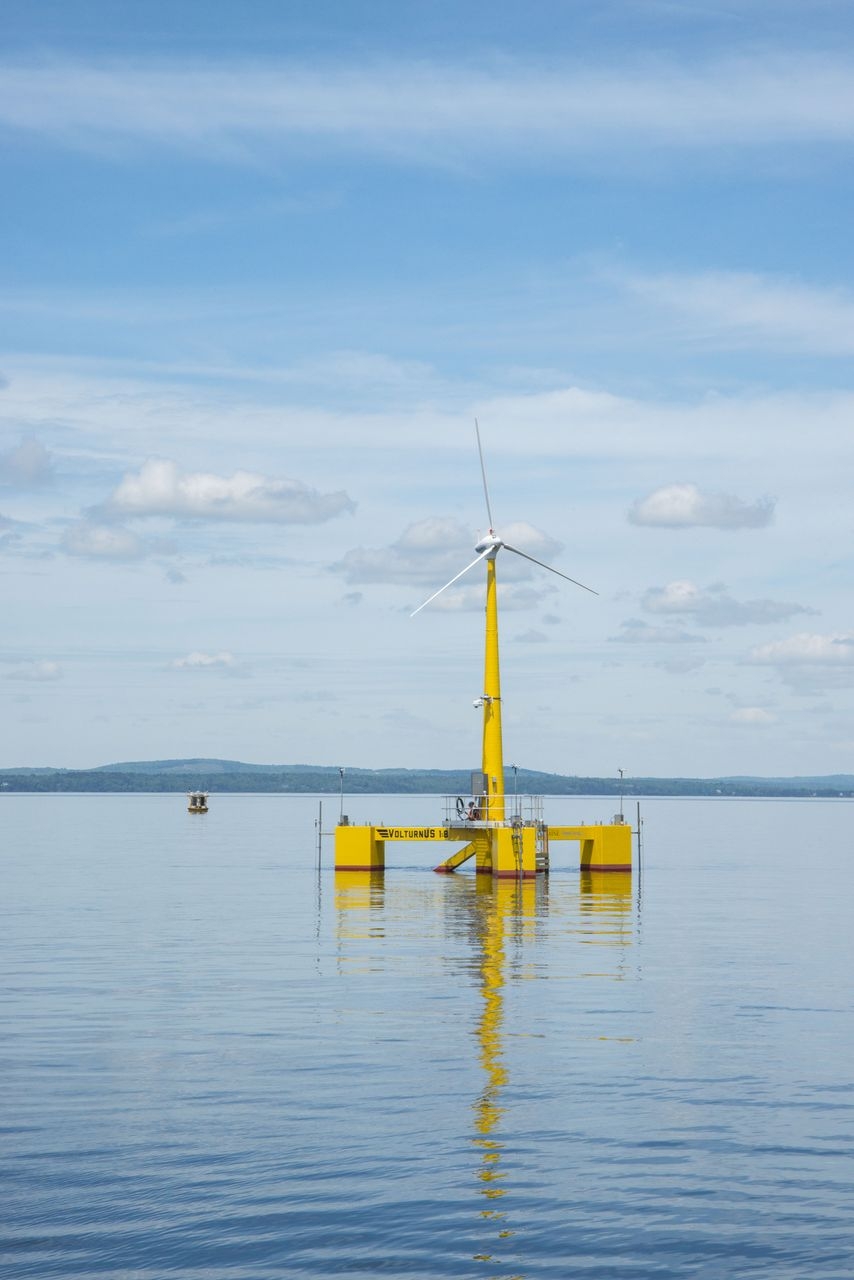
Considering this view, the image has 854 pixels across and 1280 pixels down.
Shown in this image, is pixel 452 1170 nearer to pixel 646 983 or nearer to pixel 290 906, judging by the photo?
pixel 646 983

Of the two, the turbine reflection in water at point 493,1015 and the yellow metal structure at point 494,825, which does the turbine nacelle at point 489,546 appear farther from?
the turbine reflection in water at point 493,1015

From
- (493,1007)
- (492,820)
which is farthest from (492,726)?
(493,1007)

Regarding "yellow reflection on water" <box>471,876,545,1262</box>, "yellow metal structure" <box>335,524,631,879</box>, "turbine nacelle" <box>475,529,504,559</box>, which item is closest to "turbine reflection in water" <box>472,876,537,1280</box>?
"yellow reflection on water" <box>471,876,545,1262</box>

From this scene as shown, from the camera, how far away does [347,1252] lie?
1984cm

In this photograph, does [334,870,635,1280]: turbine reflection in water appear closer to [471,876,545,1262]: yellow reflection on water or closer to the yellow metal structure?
[471,876,545,1262]: yellow reflection on water

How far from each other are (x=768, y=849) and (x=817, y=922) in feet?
Result: 297

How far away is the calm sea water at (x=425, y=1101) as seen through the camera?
66.4 feet

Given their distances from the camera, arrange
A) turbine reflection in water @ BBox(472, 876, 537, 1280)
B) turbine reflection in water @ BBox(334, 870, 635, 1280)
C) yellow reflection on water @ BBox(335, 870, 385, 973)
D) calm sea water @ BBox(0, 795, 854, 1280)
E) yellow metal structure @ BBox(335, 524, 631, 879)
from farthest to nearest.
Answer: yellow metal structure @ BBox(335, 524, 631, 879)
yellow reflection on water @ BBox(335, 870, 385, 973)
turbine reflection in water @ BBox(472, 876, 537, 1280)
turbine reflection in water @ BBox(334, 870, 635, 1280)
calm sea water @ BBox(0, 795, 854, 1280)

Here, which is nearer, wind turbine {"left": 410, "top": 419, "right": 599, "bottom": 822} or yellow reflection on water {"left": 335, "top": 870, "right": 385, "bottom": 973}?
yellow reflection on water {"left": 335, "top": 870, "right": 385, "bottom": 973}

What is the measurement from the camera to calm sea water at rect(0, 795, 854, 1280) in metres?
20.2

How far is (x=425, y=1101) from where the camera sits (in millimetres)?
28188

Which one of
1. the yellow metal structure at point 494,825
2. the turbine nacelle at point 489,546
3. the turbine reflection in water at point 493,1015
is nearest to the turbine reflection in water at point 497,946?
the turbine reflection in water at point 493,1015

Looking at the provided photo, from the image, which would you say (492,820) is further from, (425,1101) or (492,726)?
(425,1101)

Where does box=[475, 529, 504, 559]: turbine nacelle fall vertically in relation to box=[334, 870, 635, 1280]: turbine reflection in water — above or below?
above
